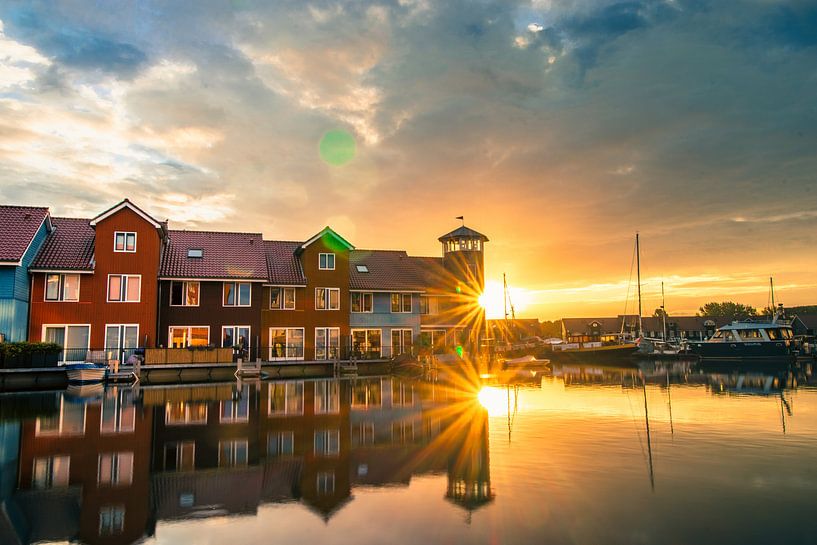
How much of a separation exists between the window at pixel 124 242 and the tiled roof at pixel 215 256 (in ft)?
8.42

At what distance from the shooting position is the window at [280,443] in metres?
A: 15.1

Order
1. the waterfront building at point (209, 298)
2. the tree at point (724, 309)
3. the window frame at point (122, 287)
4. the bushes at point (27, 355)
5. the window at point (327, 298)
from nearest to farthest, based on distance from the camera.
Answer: the bushes at point (27, 355), the window frame at point (122, 287), the waterfront building at point (209, 298), the window at point (327, 298), the tree at point (724, 309)

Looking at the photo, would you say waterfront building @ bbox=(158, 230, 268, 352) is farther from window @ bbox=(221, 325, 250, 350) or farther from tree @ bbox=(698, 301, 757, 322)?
tree @ bbox=(698, 301, 757, 322)

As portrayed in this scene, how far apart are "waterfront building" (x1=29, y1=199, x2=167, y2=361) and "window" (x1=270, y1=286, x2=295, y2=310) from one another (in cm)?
894

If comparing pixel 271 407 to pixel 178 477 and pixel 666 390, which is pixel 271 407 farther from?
pixel 666 390

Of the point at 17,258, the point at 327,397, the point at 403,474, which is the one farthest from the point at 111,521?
the point at 17,258

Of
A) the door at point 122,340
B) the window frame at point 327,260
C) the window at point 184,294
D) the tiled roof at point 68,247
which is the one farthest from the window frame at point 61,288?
the window frame at point 327,260

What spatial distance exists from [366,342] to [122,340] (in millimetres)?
18927

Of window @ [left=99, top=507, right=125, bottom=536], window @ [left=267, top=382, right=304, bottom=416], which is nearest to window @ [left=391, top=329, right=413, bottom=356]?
window @ [left=267, top=382, right=304, bottom=416]

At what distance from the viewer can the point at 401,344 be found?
49969 millimetres

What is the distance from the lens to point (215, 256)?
43562 millimetres

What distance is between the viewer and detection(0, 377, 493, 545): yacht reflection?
408 inches

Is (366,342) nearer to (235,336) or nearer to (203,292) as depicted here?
(235,336)

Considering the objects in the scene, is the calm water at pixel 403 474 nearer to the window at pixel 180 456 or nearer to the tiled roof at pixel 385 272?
the window at pixel 180 456
